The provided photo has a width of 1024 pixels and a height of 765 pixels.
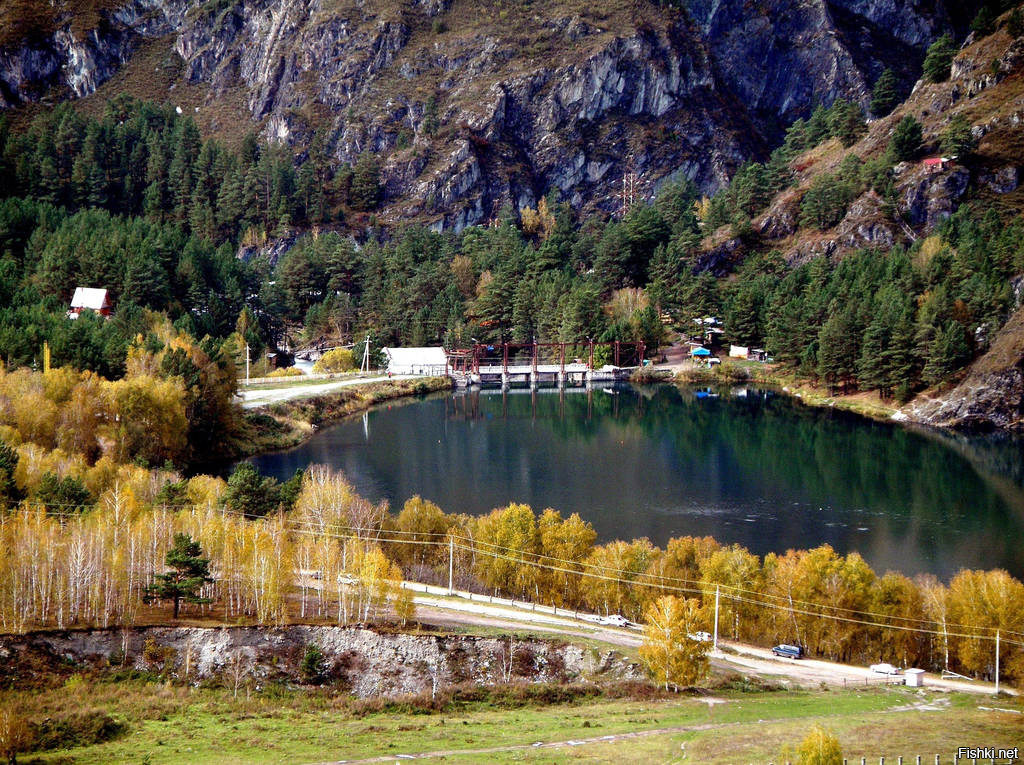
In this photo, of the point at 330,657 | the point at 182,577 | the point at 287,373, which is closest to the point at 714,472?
the point at 330,657

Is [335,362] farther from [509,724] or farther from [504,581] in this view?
[509,724]

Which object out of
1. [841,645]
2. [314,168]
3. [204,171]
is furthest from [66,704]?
[314,168]

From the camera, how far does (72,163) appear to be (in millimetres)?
155375

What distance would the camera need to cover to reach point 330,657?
37.1 meters

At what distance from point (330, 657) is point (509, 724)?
9272 millimetres

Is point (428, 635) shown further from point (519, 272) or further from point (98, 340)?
point (519, 272)

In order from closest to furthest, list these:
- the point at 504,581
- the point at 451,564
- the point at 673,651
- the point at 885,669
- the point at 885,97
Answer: the point at 673,651 < the point at 885,669 < the point at 451,564 < the point at 504,581 < the point at 885,97

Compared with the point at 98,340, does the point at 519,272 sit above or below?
above

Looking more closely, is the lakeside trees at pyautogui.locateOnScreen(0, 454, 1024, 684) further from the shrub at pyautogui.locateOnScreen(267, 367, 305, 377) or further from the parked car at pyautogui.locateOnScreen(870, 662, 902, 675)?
the shrub at pyautogui.locateOnScreen(267, 367, 305, 377)

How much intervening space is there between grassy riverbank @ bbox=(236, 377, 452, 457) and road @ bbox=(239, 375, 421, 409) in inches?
30.7

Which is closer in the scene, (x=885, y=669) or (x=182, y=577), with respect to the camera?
(x=885, y=669)

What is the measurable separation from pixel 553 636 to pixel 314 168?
156470mm

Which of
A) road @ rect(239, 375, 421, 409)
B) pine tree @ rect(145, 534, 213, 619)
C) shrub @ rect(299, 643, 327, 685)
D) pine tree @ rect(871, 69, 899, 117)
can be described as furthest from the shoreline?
pine tree @ rect(145, 534, 213, 619)

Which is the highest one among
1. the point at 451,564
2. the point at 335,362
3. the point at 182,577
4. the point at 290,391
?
the point at 335,362
